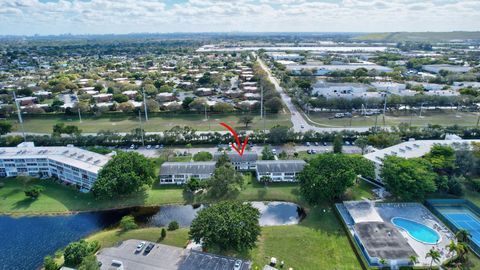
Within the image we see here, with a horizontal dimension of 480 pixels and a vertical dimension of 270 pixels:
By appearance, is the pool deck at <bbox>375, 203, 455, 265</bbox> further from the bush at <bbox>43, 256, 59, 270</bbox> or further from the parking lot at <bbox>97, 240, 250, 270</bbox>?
the bush at <bbox>43, 256, 59, 270</bbox>

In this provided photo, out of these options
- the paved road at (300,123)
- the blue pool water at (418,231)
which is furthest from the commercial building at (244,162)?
the blue pool water at (418,231)

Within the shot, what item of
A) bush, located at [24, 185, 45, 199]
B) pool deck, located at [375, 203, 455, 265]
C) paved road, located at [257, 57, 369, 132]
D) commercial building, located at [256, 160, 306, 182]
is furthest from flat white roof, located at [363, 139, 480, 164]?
bush, located at [24, 185, 45, 199]

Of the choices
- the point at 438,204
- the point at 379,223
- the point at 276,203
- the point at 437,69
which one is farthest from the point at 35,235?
the point at 437,69

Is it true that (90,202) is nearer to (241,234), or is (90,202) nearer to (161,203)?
(161,203)

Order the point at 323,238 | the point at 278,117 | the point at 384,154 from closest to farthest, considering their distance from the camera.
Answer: the point at 323,238
the point at 384,154
the point at 278,117

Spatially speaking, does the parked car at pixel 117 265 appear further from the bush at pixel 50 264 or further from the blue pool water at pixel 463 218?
the blue pool water at pixel 463 218
